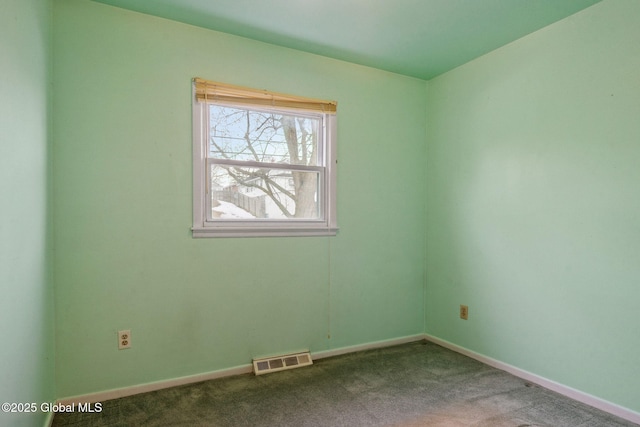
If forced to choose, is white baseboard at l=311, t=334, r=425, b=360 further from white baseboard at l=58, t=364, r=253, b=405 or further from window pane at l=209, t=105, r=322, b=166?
window pane at l=209, t=105, r=322, b=166

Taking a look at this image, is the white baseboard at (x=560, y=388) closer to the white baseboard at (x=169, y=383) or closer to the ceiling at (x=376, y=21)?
the white baseboard at (x=169, y=383)

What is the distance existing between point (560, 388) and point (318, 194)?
6.87ft

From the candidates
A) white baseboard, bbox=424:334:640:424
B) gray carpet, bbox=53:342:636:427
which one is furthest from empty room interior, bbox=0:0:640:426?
gray carpet, bbox=53:342:636:427

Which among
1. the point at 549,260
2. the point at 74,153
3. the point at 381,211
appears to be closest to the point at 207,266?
the point at 74,153

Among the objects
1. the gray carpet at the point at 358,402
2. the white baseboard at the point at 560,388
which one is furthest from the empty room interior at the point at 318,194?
the gray carpet at the point at 358,402

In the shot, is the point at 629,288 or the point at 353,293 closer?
the point at 629,288

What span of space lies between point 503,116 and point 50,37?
2.97 metres

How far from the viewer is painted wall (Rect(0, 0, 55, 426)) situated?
1207mm

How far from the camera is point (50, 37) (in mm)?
1978

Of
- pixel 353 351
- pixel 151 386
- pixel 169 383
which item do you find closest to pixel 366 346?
pixel 353 351

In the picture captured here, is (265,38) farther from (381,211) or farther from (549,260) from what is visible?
(549,260)

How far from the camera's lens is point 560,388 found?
2234mm

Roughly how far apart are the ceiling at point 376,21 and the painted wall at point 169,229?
15cm

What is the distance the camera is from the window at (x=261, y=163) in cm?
242
